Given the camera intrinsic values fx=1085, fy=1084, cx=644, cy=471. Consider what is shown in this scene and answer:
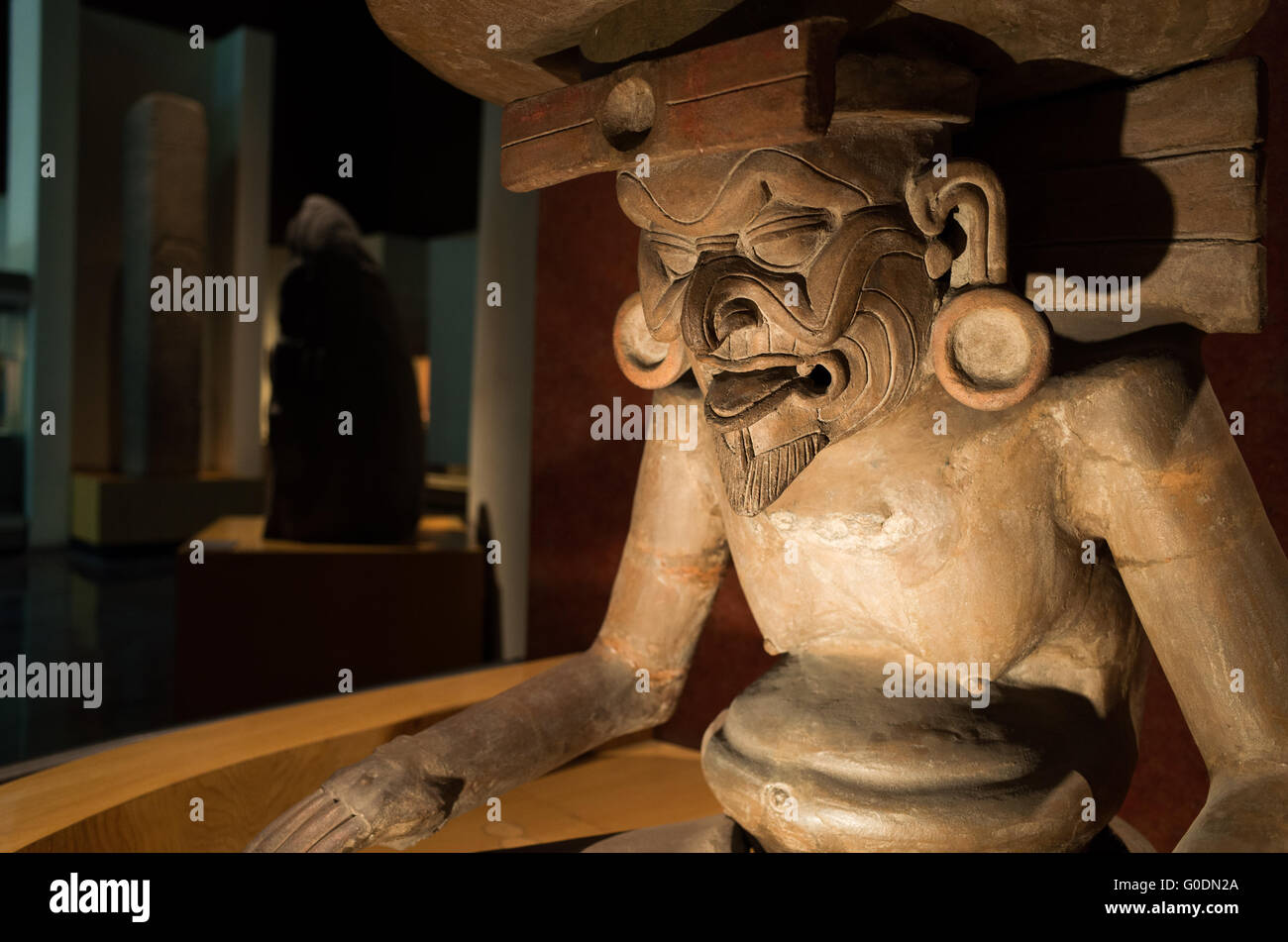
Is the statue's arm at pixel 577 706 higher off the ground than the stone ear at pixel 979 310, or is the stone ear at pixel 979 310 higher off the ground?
the stone ear at pixel 979 310

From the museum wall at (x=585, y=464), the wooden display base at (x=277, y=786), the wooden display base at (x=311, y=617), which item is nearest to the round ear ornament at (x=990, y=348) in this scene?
the wooden display base at (x=277, y=786)

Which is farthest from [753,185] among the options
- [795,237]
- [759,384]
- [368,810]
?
[368,810]

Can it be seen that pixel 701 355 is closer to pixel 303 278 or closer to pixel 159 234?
pixel 303 278

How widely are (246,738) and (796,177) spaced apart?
5.21 ft

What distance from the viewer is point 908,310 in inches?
54.1

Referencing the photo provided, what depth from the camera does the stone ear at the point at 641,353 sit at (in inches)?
64.7

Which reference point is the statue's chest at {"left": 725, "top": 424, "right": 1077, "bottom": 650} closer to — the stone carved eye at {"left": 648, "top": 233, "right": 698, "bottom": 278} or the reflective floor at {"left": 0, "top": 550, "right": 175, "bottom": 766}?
the stone carved eye at {"left": 648, "top": 233, "right": 698, "bottom": 278}

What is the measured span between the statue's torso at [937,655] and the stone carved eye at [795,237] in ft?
0.83

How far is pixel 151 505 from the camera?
29.5 ft

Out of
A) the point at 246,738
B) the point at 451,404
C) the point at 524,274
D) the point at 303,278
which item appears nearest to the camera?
the point at 246,738

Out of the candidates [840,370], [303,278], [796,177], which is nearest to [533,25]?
[796,177]

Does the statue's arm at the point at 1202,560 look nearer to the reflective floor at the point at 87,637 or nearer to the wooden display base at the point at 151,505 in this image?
the reflective floor at the point at 87,637

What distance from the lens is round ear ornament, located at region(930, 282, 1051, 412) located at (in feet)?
4.28

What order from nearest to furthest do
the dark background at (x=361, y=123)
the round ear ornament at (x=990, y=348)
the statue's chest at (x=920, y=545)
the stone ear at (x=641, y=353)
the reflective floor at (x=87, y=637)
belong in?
the round ear ornament at (x=990, y=348)
the statue's chest at (x=920, y=545)
the stone ear at (x=641, y=353)
the reflective floor at (x=87, y=637)
the dark background at (x=361, y=123)
